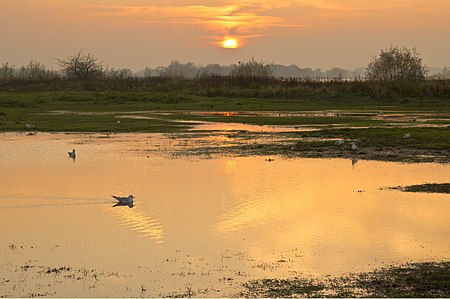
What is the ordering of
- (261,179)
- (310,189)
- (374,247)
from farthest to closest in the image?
(261,179)
(310,189)
(374,247)

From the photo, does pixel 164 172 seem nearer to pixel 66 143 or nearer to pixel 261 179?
pixel 261 179

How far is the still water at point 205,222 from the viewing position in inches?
474

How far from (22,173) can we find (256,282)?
1347 centimetres

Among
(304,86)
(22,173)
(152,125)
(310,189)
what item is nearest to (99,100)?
(304,86)

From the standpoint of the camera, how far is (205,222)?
15.9 meters

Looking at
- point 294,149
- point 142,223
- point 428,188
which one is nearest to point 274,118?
point 294,149

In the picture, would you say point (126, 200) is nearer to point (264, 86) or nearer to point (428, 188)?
point (428, 188)

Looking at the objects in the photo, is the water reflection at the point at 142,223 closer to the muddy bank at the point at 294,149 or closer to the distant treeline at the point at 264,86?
the muddy bank at the point at 294,149

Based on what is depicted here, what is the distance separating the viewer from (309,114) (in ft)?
163

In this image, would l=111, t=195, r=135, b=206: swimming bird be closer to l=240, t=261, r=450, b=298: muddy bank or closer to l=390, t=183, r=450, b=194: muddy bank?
l=240, t=261, r=450, b=298: muddy bank

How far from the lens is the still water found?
12047 millimetres

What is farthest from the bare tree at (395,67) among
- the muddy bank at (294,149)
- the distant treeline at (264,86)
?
the muddy bank at (294,149)

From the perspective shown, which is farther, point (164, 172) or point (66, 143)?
point (66, 143)

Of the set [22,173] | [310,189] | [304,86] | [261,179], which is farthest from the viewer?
[304,86]
